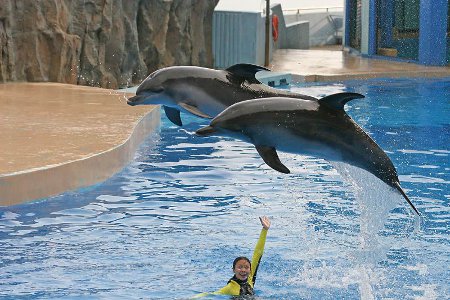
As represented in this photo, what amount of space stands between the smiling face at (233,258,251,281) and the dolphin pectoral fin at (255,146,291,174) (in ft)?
3.01

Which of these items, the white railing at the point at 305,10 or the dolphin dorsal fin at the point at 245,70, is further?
the white railing at the point at 305,10

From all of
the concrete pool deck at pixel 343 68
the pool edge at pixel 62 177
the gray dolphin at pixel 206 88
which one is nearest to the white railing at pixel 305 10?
the concrete pool deck at pixel 343 68

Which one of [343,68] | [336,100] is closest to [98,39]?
[343,68]

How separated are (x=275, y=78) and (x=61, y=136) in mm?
8628

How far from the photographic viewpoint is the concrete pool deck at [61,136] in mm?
7172

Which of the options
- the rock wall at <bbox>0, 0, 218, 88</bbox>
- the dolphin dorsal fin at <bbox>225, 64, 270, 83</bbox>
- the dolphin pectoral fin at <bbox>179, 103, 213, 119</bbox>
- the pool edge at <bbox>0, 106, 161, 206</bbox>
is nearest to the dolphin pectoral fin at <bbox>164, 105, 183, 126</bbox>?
the dolphin pectoral fin at <bbox>179, 103, 213, 119</bbox>

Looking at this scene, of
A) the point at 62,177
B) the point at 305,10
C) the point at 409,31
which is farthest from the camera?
the point at 305,10

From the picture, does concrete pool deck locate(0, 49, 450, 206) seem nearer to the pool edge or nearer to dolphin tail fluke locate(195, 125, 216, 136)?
the pool edge

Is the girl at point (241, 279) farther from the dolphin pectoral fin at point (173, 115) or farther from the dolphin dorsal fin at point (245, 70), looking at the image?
the dolphin dorsal fin at point (245, 70)

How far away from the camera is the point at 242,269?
16.8 feet

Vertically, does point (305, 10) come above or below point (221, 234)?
above

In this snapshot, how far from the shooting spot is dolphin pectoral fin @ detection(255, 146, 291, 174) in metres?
4.27

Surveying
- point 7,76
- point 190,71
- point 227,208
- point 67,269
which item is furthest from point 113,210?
point 7,76

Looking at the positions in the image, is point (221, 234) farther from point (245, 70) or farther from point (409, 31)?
point (409, 31)
